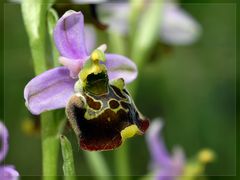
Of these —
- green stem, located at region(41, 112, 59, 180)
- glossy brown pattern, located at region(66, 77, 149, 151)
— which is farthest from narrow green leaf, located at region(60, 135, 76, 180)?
green stem, located at region(41, 112, 59, 180)

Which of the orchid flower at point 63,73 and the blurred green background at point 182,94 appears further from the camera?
the blurred green background at point 182,94

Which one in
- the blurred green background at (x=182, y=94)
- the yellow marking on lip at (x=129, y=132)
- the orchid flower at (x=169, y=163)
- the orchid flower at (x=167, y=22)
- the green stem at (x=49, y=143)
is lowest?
the blurred green background at (x=182, y=94)

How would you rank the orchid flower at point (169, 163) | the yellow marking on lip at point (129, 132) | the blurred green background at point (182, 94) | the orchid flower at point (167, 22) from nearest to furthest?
the yellow marking on lip at point (129, 132)
the orchid flower at point (169, 163)
the orchid flower at point (167, 22)
the blurred green background at point (182, 94)

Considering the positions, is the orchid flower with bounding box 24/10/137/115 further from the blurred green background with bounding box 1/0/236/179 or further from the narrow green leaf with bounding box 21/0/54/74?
the blurred green background with bounding box 1/0/236/179

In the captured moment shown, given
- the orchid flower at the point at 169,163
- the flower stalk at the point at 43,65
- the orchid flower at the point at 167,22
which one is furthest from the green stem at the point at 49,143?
the orchid flower at the point at 167,22

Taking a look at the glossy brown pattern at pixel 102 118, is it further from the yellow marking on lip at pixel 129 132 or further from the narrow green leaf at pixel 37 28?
the narrow green leaf at pixel 37 28

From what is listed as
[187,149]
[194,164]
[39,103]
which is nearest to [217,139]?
[187,149]

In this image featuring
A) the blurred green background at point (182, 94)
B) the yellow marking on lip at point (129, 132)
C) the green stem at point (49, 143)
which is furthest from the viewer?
the blurred green background at point (182, 94)
